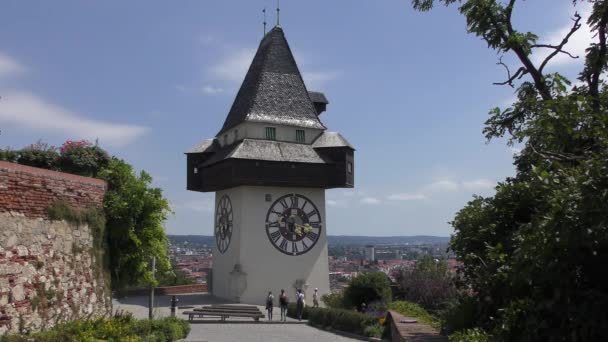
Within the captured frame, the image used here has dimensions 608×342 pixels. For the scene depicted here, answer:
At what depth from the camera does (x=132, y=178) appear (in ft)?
46.6

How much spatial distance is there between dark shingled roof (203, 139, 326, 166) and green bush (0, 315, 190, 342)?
49.0ft

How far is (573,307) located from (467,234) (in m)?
3.27

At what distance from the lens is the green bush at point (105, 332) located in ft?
31.0

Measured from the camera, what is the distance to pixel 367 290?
77.0 feet

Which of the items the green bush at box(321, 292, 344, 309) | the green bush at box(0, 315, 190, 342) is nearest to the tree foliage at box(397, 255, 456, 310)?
the green bush at box(321, 292, 344, 309)

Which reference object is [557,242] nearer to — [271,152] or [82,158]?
[82,158]

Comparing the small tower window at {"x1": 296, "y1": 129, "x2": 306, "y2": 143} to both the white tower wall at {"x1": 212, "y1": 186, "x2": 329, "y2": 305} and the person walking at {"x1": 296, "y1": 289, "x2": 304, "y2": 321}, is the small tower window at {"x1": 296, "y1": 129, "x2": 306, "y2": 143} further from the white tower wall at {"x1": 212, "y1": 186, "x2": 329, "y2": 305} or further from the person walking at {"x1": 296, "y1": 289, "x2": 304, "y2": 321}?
the person walking at {"x1": 296, "y1": 289, "x2": 304, "y2": 321}

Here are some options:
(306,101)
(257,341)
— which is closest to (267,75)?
(306,101)

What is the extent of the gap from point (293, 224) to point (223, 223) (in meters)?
4.02

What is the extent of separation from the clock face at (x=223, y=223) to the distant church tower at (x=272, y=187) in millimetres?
51

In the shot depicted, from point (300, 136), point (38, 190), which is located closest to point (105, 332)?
point (38, 190)

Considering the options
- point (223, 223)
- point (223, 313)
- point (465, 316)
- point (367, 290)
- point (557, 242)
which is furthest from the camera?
point (223, 223)

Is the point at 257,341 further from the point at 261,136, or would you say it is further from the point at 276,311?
the point at 261,136

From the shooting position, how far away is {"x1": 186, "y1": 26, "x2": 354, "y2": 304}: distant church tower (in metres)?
29.0
